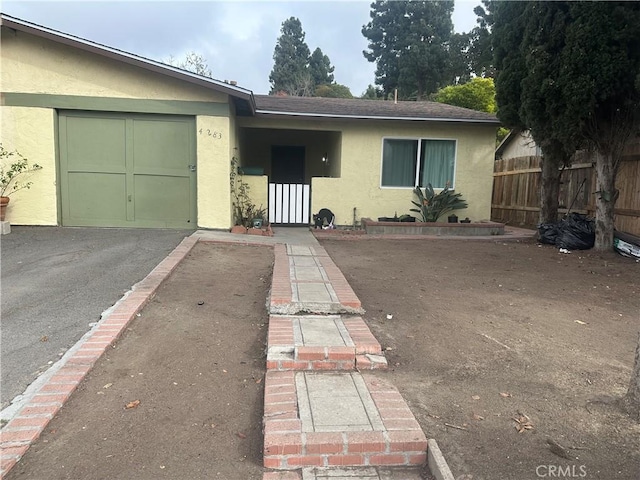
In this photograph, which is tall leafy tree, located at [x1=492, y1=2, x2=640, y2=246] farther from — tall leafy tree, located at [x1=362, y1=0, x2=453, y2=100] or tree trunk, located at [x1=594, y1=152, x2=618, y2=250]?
tall leafy tree, located at [x1=362, y1=0, x2=453, y2=100]

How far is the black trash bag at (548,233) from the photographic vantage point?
9.05m

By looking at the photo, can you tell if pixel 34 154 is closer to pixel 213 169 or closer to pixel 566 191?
pixel 213 169

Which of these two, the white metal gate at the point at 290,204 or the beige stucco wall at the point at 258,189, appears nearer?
the beige stucco wall at the point at 258,189

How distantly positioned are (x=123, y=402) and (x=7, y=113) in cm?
827

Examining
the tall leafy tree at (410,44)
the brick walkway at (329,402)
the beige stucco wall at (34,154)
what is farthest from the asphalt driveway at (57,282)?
the tall leafy tree at (410,44)

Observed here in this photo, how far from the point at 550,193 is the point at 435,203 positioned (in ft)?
8.56

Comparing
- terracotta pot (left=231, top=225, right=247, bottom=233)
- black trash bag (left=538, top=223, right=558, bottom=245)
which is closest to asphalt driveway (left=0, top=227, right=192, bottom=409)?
terracotta pot (left=231, top=225, right=247, bottom=233)

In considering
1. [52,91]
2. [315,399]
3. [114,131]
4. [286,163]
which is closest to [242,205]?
[114,131]

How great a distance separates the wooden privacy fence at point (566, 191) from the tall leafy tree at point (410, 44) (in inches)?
841

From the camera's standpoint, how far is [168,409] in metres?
2.50

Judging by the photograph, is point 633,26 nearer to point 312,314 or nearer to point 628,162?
point 628,162

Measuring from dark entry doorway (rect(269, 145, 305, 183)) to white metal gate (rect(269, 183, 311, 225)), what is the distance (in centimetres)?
388

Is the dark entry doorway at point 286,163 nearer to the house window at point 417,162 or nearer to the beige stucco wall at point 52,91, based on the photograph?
the house window at point 417,162

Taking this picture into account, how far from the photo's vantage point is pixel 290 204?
35.7ft
